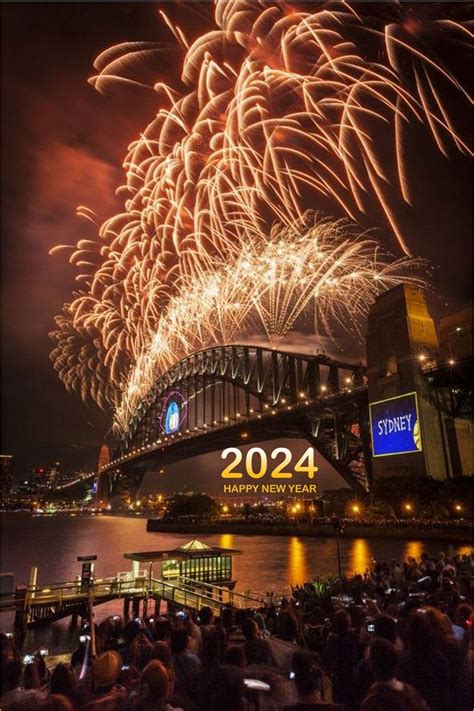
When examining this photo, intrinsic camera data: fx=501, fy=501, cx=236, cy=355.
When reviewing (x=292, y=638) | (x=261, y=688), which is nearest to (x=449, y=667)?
(x=261, y=688)

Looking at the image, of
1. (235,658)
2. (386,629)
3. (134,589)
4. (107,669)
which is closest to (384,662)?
(386,629)

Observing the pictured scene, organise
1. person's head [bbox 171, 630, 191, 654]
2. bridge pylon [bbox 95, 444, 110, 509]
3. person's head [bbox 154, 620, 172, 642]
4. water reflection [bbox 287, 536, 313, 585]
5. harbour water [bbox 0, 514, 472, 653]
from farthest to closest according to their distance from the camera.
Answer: bridge pylon [bbox 95, 444, 110, 509] < water reflection [bbox 287, 536, 313, 585] < harbour water [bbox 0, 514, 472, 653] < person's head [bbox 154, 620, 172, 642] < person's head [bbox 171, 630, 191, 654]

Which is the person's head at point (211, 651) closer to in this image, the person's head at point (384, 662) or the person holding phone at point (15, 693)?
the person holding phone at point (15, 693)

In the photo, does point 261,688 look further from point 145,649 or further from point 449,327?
point 449,327

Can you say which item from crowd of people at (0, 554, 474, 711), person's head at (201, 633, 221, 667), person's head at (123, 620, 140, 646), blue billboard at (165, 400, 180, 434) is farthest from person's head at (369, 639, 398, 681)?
blue billboard at (165, 400, 180, 434)

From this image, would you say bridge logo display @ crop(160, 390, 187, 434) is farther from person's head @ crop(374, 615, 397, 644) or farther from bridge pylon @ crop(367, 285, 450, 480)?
person's head @ crop(374, 615, 397, 644)

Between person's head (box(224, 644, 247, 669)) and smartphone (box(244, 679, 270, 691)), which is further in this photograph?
person's head (box(224, 644, 247, 669))

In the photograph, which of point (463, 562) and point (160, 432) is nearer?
point (463, 562)

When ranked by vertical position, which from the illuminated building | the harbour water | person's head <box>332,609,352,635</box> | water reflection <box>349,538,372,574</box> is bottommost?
the harbour water
